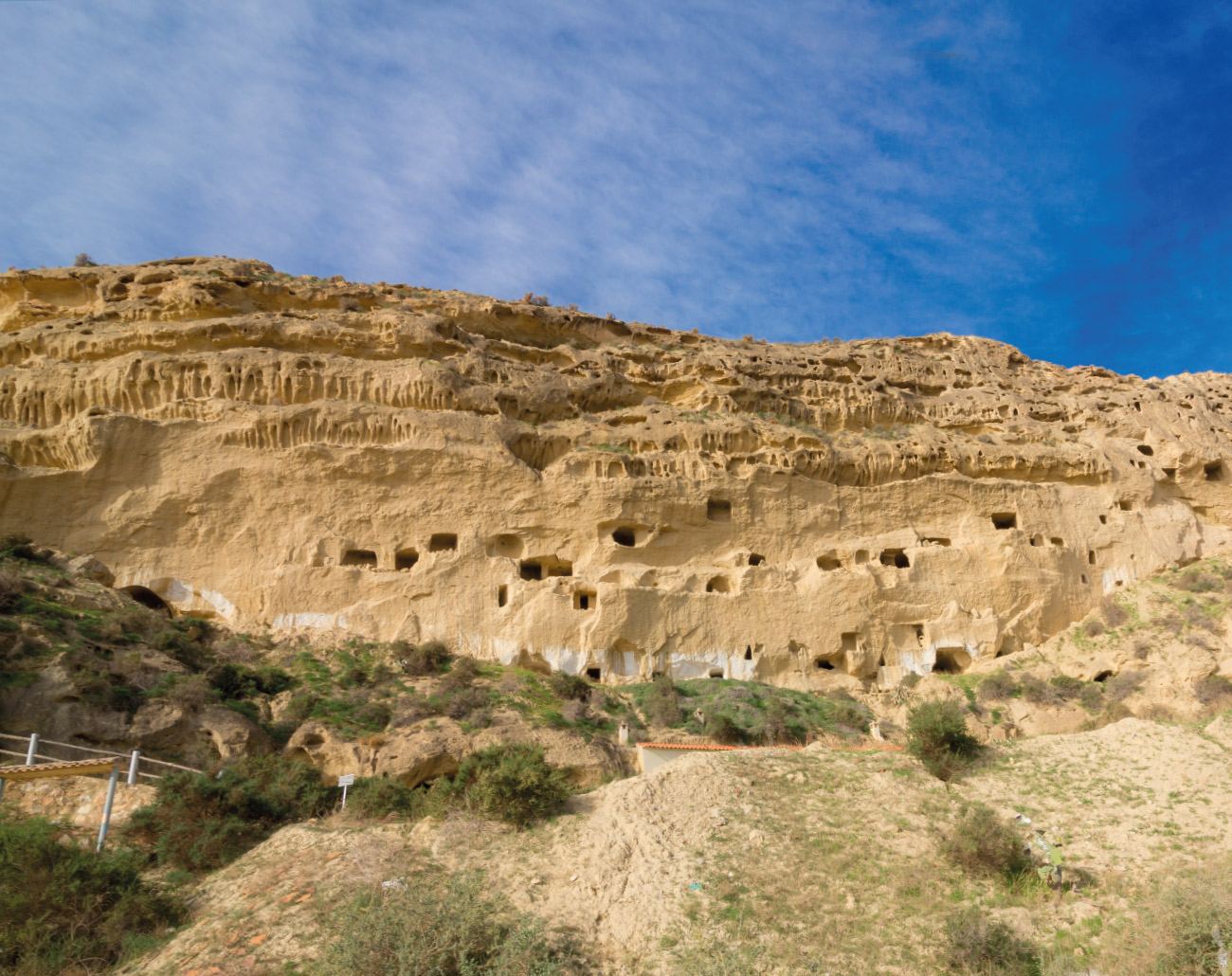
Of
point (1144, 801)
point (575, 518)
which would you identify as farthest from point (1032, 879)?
point (575, 518)

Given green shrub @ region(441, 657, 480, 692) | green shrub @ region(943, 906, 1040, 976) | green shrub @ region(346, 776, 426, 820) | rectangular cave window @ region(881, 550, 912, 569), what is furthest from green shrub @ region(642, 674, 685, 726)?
green shrub @ region(943, 906, 1040, 976)

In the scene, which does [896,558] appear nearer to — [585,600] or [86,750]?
[585,600]

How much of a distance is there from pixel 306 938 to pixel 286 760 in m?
4.73

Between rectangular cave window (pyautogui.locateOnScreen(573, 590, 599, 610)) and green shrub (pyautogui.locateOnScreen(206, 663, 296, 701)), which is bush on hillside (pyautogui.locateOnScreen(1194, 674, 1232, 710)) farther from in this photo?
green shrub (pyautogui.locateOnScreen(206, 663, 296, 701))

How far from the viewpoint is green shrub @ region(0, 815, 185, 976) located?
8836mm

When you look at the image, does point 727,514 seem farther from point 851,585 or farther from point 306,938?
point 306,938

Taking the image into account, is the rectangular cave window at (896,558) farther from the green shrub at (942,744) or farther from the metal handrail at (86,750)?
the metal handrail at (86,750)

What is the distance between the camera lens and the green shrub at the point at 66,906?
8836 millimetres

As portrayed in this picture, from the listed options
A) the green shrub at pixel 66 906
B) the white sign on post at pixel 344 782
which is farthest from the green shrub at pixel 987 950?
the green shrub at pixel 66 906

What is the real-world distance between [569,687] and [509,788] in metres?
6.85

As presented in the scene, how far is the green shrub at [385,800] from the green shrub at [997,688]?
1485 cm

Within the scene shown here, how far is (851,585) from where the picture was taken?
916 inches

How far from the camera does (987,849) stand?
1001 cm

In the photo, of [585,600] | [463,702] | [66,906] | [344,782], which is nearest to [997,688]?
[585,600]
